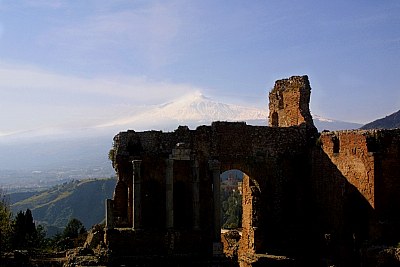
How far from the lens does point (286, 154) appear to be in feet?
85.1

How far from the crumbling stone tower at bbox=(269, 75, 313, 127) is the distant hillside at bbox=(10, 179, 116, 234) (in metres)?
104

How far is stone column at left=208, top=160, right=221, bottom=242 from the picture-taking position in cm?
2312

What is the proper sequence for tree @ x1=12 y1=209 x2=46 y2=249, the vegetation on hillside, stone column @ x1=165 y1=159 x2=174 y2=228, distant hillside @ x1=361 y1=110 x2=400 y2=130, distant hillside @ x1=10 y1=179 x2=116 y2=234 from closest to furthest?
stone column @ x1=165 y1=159 x2=174 y2=228 → the vegetation on hillside → tree @ x1=12 y1=209 x2=46 y2=249 → distant hillside @ x1=361 y1=110 x2=400 y2=130 → distant hillside @ x1=10 y1=179 x2=116 y2=234

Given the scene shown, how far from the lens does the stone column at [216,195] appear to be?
75.9 ft

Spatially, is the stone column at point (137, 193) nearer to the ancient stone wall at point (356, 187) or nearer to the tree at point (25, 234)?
the ancient stone wall at point (356, 187)

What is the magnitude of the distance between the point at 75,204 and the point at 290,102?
5069 inches

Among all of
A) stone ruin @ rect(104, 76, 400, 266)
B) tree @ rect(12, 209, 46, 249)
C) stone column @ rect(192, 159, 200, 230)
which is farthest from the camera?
tree @ rect(12, 209, 46, 249)

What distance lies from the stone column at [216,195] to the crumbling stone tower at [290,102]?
6.47 metres

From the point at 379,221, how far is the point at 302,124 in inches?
270

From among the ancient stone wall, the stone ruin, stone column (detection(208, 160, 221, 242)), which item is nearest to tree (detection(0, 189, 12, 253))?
the stone ruin

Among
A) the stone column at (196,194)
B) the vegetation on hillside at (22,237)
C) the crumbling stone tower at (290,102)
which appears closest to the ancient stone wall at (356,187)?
the crumbling stone tower at (290,102)

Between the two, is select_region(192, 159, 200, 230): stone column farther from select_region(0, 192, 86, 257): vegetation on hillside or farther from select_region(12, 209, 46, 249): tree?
select_region(12, 209, 46, 249): tree

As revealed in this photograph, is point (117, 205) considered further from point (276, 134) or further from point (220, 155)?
point (276, 134)

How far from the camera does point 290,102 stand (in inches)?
1162
